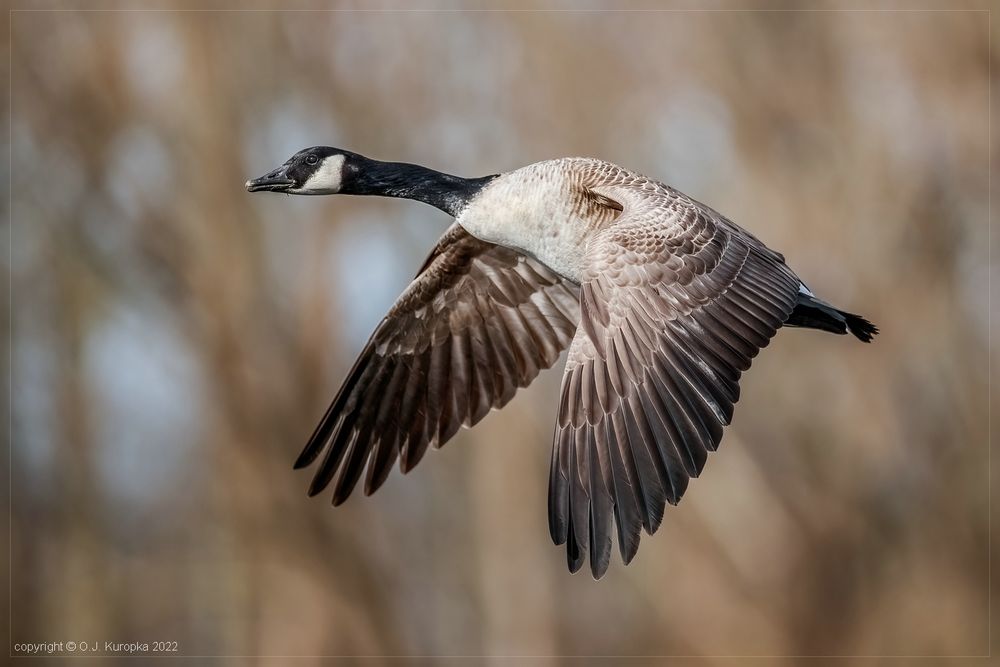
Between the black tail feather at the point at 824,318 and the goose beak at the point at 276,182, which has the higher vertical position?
the goose beak at the point at 276,182

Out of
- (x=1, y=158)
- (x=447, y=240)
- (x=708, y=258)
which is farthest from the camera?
(x=1, y=158)

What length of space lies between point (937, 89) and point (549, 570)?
8.04m

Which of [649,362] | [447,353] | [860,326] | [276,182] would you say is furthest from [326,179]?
[860,326]

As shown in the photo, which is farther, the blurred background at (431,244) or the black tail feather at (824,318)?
the blurred background at (431,244)

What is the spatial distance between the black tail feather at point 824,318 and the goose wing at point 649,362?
53 cm

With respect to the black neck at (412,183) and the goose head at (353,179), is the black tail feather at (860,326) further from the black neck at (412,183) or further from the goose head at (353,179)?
the goose head at (353,179)

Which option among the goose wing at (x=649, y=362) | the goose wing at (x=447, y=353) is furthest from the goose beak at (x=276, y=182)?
the goose wing at (x=649, y=362)

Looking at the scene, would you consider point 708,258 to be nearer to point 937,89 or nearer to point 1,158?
point 937,89

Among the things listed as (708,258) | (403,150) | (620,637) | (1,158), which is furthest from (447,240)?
(620,637)

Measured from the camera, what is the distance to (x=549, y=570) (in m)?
16.7

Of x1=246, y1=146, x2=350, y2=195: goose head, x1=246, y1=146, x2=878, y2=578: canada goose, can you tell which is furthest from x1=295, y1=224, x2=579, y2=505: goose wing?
x1=246, y1=146, x2=350, y2=195: goose head

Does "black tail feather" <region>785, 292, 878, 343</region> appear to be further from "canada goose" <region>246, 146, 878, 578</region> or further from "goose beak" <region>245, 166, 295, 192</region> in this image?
"goose beak" <region>245, 166, 295, 192</region>

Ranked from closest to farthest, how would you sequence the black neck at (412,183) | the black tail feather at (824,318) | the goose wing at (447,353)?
the black tail feather at (824,318), the black neck at (412,183), the goose wing at (447,353)

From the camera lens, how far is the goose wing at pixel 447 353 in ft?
27.2
